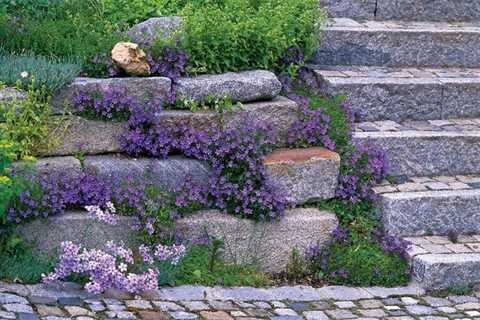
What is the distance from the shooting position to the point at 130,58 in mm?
6211

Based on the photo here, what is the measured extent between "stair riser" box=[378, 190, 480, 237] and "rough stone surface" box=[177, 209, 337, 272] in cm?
39

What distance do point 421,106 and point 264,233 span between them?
187 centimetres

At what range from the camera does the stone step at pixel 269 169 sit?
6.06 metres

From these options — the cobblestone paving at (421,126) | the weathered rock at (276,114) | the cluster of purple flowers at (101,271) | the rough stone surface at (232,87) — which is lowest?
the cluster of purple flowers at (101,271)

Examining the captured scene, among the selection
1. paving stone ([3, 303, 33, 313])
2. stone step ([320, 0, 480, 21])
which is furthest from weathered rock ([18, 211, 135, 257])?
stone step ([320, 0, 480, 21])

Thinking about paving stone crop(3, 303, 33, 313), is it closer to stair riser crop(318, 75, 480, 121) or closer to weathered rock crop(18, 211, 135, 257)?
weathered rock crop(18, 211, 135, 257)

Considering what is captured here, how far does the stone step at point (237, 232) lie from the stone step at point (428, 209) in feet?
1.26

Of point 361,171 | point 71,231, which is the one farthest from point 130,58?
point 361,171

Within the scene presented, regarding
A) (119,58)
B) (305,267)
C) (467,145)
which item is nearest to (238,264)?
(305,267)

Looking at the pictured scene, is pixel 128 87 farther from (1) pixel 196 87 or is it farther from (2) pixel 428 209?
(2) pixel 428 209

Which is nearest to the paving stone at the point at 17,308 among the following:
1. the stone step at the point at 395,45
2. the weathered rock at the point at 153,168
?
the weathered rock at the point at 153,168

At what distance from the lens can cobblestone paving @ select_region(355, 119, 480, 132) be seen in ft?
23.1

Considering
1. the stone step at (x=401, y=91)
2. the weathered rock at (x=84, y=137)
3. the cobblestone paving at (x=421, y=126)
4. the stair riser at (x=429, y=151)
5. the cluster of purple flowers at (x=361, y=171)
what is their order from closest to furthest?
the weathered rock at (x=84, y=137), the cluster of purple flowers at (x=361, y=171), the stair riser at (x=429, y=151), the cobblestone paving at (x=421, y=126), the stone step at (x=401, y=91)

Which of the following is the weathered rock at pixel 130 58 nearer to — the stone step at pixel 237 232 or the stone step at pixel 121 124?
the stone step at pixel 121 124
